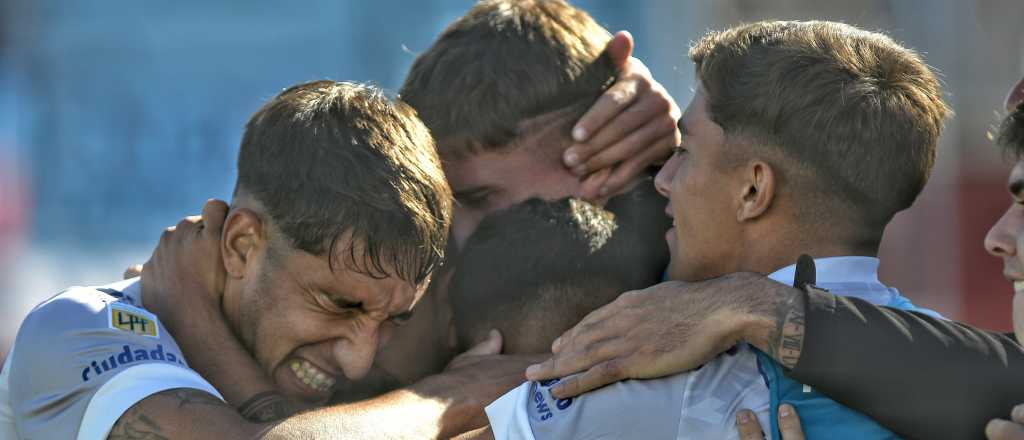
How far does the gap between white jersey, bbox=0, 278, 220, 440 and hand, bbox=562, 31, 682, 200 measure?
58.6 inches

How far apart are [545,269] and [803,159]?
0.80 meters

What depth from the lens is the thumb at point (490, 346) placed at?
12.1 ft

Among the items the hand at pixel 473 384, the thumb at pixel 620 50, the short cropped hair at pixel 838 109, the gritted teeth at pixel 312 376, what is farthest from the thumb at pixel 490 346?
the thumb at pixel 620 50

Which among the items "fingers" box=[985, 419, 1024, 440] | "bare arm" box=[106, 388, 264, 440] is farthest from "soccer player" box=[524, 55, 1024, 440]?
"bare arm" box=[106, 388, 264, 440]

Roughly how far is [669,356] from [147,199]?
8053 millimetres

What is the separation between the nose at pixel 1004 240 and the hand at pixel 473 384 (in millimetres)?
1231

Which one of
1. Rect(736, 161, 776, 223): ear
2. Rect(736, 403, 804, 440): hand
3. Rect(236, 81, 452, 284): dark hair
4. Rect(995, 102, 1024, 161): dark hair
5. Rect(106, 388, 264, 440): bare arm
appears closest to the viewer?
Rect(736, 403, 804, 440): hand

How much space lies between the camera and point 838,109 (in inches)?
132

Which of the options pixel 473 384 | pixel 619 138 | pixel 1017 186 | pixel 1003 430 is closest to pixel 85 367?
pixel 473 384

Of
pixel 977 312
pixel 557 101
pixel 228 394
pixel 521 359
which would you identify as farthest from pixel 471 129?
pixel 977 312

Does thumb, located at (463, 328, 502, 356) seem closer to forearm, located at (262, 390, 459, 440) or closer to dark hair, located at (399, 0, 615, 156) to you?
forearm, located at (262, 390, 459, 440)

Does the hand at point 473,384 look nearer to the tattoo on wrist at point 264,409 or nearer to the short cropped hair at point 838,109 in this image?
the tattoo on wrist at point 264,409

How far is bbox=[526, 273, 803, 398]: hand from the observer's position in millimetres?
3014

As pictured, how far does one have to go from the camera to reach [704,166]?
3.48 meters
